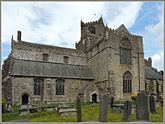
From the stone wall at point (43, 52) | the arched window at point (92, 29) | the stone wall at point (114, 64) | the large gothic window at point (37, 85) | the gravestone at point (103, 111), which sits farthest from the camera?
the arched window at point (92, 29)

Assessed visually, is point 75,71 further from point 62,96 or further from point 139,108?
point 139,108

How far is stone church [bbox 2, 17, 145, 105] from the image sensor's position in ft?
71.8

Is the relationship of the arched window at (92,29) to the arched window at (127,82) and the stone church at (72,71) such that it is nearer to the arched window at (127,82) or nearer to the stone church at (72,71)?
the stone church at (72,71)

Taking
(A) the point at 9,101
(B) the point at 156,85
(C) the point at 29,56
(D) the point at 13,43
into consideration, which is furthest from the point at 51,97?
(B) the point at 156,85

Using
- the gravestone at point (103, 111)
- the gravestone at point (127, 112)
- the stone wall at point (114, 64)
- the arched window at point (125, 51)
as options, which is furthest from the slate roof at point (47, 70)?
the gravestone at point (127, 112)

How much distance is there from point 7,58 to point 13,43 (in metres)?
2.98

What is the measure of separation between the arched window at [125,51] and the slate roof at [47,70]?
6522 mm

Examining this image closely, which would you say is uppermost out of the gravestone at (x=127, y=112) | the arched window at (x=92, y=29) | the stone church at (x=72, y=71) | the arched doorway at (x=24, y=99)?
the arched window at (x=92, y=29)

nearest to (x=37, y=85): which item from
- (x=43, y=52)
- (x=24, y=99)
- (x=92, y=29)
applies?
(x=24, y=99)

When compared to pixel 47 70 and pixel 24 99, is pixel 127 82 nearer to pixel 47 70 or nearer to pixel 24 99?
pixel 47 70

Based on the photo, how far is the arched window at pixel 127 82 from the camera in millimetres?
25386

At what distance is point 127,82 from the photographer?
2575 centimetres

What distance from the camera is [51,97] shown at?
23203 mm

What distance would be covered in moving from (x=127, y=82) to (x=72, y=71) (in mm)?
9866
